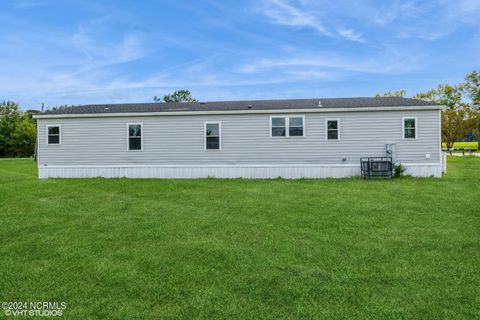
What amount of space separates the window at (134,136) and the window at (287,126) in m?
5.55

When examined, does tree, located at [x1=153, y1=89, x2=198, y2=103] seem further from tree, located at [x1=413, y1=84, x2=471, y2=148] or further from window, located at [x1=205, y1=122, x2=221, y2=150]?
Answer: window, located at [x1=205, y1=122, x2=221, y2=150]

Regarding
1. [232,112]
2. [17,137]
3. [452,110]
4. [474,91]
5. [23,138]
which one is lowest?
[232,112]

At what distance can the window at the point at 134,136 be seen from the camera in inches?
550

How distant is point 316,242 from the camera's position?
4742 mm

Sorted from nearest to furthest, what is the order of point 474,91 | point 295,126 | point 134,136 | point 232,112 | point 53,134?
point 295,126
point 232,112
point 134,136
point 53,134
point 474,91

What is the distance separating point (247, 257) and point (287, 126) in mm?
9670

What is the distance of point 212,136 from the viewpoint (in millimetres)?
13703

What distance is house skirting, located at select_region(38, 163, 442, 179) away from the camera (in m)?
13.0

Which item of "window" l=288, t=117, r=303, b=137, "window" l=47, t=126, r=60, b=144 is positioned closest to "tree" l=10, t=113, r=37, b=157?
"window" l=47, t=126, r=60, b=144

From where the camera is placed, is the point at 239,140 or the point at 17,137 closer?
the point at 239,140

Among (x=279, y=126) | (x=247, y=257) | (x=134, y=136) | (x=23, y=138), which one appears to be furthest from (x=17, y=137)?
(x=247, y=257)

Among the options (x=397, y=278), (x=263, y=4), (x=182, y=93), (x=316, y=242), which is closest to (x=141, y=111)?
(x=263, y=4)

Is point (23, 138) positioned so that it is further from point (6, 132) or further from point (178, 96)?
point (178, 96)

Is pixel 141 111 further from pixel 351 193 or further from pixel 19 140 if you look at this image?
pixel 19 140
